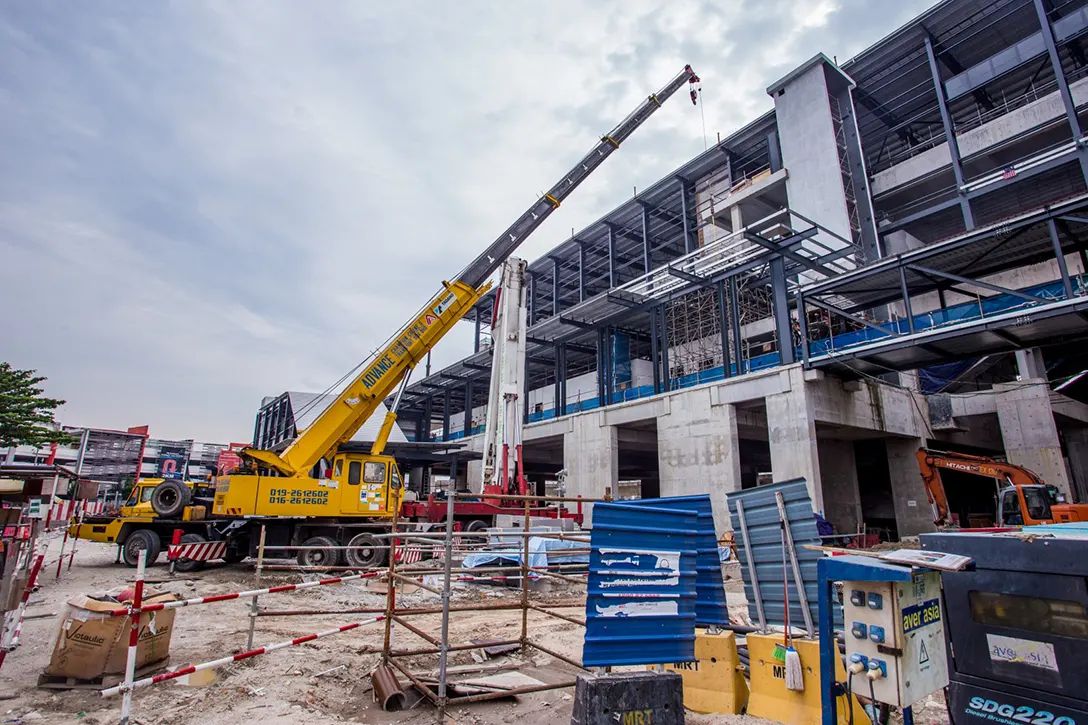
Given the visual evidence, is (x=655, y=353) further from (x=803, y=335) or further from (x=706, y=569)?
(x=706, y=569)

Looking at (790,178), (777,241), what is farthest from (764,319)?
(777,241)

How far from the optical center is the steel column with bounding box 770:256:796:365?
20.2 m

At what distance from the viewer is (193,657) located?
6488 mm

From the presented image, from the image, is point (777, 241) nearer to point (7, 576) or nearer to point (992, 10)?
point (992, 10)

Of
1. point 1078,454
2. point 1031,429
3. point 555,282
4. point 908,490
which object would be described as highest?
point 555,282

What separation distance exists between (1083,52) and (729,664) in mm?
33264

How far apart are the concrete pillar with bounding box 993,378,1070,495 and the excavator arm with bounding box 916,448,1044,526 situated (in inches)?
302

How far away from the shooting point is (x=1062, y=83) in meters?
21.2

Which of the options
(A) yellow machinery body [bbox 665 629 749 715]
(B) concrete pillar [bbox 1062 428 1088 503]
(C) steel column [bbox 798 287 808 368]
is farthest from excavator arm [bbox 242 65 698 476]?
(B) concrete pillar [bbox 1062 428 1088 503]

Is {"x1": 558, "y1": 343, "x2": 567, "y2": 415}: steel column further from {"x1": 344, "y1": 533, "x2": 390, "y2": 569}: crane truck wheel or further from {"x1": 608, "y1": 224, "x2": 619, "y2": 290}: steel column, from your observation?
{"x1": 344, "y1": 533, "x2": 390, "y2": 569}: crane truck wheel

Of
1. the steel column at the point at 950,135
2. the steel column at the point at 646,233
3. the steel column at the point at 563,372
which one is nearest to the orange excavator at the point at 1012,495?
the steel column at the point at 950,135

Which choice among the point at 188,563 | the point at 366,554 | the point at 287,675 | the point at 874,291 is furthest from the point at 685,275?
the point at 287,675

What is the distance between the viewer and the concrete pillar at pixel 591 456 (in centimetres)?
2636

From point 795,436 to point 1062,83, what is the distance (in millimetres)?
17516
